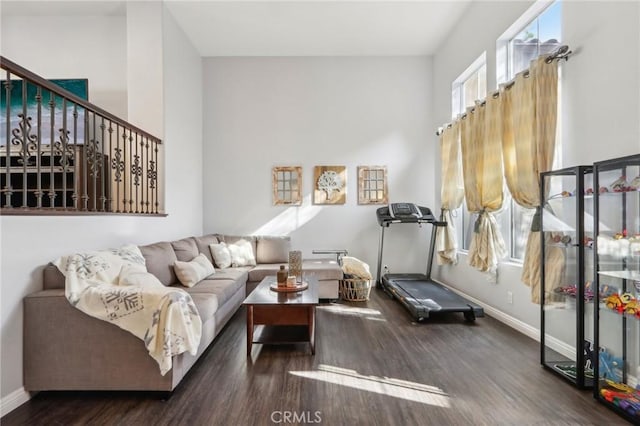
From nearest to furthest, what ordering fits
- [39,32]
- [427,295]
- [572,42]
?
[572,42], [427,295], [39,32]

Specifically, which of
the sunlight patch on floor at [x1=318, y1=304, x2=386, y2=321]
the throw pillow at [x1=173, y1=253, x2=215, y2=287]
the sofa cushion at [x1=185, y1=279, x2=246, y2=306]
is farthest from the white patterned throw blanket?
the sunlight patch on floor at [x1=318, y1=304, x2=386, y2=321]

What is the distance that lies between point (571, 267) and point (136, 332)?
3176 mm

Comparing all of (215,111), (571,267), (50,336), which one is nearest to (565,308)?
(571,267)

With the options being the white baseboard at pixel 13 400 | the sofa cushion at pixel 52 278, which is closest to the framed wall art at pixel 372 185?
the sofa cushion at pixel 52 278

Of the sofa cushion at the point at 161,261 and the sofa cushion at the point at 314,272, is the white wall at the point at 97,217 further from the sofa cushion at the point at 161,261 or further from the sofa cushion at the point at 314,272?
the sofa cushion at the point at 314,272

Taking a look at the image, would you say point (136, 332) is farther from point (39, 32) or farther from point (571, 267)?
point (39, 32)

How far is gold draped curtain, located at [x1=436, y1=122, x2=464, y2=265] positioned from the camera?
4.68 meters

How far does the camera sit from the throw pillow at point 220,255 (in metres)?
4.54

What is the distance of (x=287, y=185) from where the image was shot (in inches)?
220

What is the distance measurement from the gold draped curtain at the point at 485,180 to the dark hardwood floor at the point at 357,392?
0.93m

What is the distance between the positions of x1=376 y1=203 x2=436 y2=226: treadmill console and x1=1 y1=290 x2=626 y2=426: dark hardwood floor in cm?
210

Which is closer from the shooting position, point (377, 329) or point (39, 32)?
point (377, 329)

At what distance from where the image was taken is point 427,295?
4180 mm

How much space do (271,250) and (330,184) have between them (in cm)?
154
